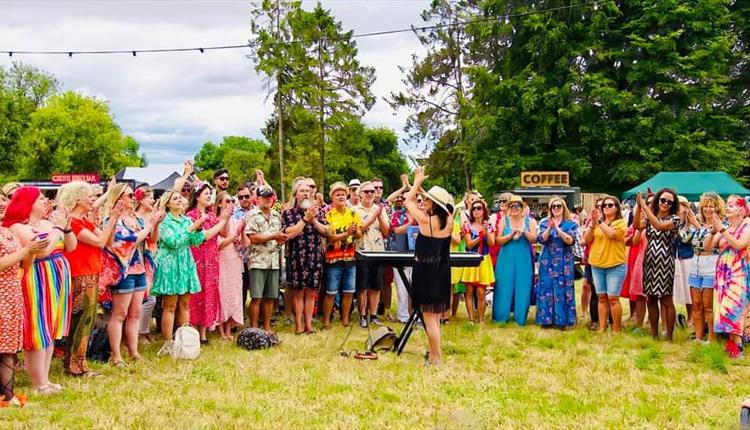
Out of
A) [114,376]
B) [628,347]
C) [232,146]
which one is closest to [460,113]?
[628,347]

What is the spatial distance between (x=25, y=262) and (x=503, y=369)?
411 centimetres

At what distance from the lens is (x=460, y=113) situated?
95.3ft

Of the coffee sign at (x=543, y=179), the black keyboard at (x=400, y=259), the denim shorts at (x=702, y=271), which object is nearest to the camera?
the black keyboard at (x=400, y=259)

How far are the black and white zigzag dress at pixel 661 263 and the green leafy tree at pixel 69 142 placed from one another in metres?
37.9

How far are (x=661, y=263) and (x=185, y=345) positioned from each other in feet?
16.8

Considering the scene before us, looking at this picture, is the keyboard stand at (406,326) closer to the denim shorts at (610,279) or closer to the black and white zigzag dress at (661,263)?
the denim shorts at (610,279)

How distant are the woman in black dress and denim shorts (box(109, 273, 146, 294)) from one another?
253 centimetres

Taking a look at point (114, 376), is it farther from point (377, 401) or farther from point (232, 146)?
point (232, 146)

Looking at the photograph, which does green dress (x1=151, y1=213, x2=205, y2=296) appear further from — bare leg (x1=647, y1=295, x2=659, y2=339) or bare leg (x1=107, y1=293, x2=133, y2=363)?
bare leg (x1=647, y1=295, x2=659, y2=339)

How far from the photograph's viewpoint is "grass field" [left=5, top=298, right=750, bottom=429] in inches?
171

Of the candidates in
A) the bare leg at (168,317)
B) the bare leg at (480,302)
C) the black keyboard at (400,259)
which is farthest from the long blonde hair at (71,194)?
the bare leg at (480,302)

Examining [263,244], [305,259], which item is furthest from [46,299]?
[305,259]

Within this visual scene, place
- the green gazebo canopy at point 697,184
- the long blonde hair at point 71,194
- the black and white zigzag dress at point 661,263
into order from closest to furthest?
the long blonde hair at point 71,194
the black and white zigzag dress at point 661,263
the green gazebo canopy at point 697,184

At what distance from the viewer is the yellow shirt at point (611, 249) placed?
23.9 feet
